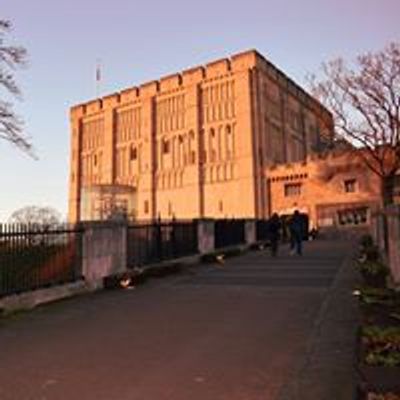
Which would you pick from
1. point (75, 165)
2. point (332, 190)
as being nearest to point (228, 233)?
point (332, 190)

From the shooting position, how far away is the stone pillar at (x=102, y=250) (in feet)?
41.2

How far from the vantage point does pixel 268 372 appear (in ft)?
17.4

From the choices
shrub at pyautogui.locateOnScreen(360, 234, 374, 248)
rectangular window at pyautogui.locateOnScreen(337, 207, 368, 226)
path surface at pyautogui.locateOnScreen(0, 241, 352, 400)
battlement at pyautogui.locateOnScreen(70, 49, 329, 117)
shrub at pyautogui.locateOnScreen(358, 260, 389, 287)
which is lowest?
path surface at pyautogui.locateOnScreen(0, 241, 352, 400)

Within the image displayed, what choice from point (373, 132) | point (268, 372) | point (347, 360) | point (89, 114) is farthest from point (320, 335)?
point (89, 114)

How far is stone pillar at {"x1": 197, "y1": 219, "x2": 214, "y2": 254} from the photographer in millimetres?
21422

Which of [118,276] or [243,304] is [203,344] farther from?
[118,276]

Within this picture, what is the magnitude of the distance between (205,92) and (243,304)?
6032 cm

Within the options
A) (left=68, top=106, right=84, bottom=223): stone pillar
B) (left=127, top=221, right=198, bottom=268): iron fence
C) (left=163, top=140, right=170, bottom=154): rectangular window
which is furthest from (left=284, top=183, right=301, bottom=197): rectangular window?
(left=68, top=106, right=84, bottom=223): stone pillar

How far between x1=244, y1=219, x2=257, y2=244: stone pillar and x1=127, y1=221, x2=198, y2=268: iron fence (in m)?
8.96

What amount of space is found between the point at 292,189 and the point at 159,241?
42.0 meters

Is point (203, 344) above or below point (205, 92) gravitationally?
below

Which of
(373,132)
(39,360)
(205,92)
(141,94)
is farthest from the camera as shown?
(141,94)

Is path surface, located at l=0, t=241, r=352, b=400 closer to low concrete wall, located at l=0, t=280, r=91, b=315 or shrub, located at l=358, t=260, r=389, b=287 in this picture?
low concrete wall, located at l=0, t=280, r=91, b=315

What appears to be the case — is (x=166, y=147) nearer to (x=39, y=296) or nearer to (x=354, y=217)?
(x=354, y=217)
